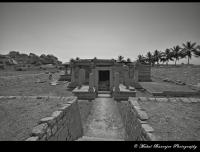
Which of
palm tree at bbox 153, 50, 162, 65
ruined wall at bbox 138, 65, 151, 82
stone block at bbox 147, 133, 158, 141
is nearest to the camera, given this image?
stone block at bbox 147, 133, 158, 141

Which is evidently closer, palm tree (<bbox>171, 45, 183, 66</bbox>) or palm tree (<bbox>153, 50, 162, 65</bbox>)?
palm tree (<bbox>171, 45, 183, 66</bbox>)

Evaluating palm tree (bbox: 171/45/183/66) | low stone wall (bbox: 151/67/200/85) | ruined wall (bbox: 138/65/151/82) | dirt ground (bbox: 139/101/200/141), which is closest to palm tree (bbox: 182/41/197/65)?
palm tree (bbox: 171/45/183/66)

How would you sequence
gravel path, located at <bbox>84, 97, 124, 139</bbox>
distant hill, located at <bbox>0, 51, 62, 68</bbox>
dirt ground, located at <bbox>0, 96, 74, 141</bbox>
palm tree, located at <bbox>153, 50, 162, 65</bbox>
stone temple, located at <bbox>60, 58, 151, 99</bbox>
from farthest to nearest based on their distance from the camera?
palm tree, located at <bbox>153, 50, 162, 65</bbox>, distant hill, located at <bbox>0, 51, 62, 68</bbox>, stone temple, located at <bbox>60, 58, 151, 99</bbox>, gravel path, located at <bbox>84, 97, 124, 139</bbox>, dirt ground, located at <bbox>0, 96, 74, 141</bbox>

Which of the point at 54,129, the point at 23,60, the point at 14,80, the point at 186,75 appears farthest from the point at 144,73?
the point at 23,60

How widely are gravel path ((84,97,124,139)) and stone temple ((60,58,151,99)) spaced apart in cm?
312

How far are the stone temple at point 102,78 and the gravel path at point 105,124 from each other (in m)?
3.12

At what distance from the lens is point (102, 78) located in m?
19.8

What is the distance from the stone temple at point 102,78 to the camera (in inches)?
448

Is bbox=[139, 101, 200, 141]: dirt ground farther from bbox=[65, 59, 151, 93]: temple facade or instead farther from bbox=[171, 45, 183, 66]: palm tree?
bbox=[171, 45, 183, 66]: palm tree

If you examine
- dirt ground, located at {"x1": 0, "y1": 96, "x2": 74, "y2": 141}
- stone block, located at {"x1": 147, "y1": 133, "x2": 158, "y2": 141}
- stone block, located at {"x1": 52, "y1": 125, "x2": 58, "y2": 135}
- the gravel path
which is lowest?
the gravel path

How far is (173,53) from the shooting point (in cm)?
4381

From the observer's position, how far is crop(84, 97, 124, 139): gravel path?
559cm

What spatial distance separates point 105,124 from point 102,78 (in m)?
13.6
